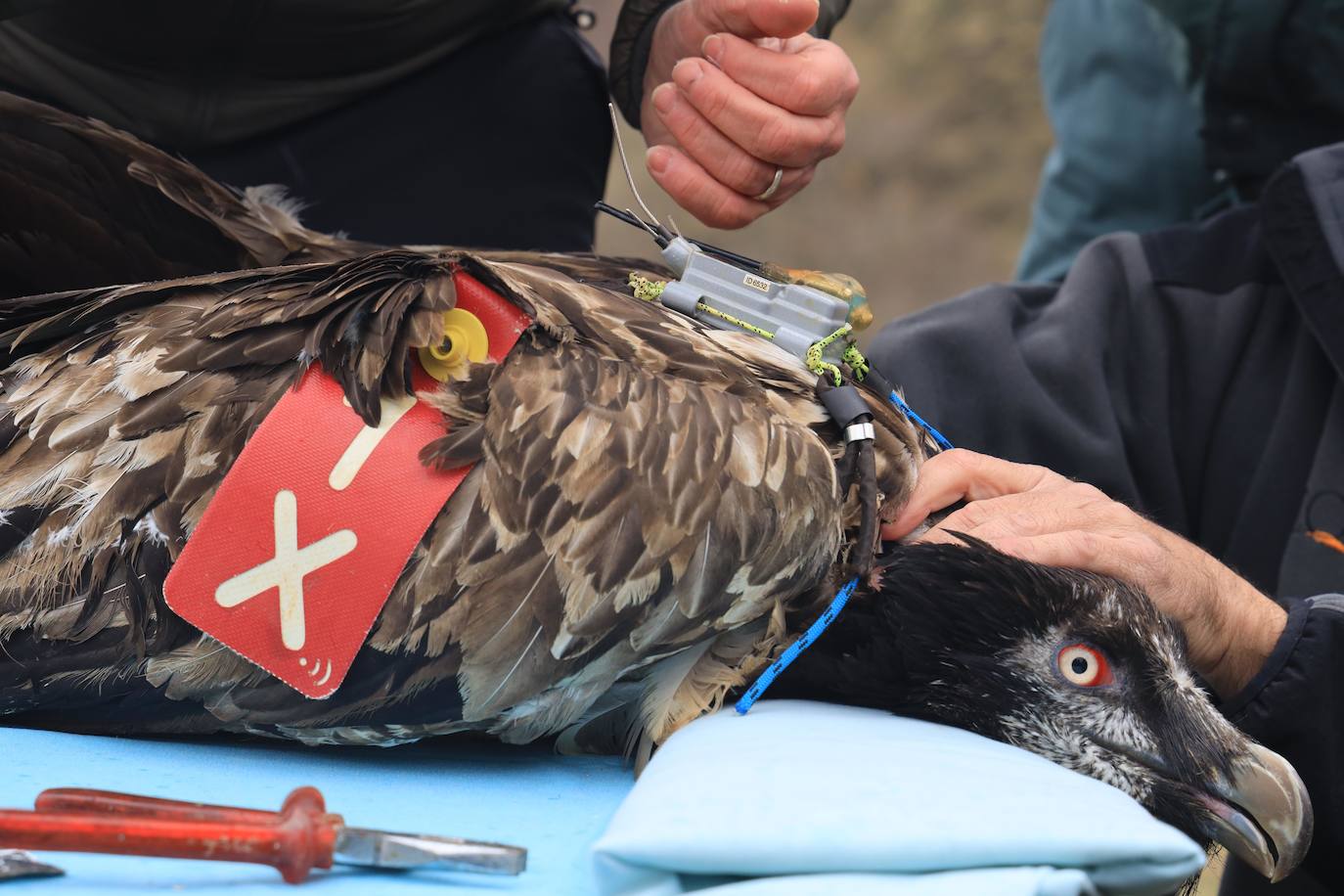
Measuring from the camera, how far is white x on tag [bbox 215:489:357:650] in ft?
5.03

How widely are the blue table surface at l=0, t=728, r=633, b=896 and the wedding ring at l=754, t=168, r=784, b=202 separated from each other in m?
1.03

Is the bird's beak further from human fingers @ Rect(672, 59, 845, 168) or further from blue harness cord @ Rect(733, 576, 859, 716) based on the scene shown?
human fingers @ Rect(672, 59, 845, 168)

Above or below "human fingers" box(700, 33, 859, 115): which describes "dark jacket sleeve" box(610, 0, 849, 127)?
above

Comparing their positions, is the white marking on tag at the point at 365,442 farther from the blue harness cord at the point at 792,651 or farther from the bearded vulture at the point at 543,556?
the blue harness cord at the point at 792,651

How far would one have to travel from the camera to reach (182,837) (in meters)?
1.17

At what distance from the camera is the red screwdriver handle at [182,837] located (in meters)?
1.17

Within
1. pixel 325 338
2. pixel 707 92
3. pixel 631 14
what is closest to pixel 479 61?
pixel 631 14

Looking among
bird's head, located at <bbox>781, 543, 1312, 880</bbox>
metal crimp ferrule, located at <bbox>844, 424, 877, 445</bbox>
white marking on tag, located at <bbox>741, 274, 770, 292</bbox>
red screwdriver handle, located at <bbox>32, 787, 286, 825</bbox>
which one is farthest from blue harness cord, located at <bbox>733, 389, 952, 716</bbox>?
red screwdriver handle, located at <bbox>32, 787, 286, 825</bbox>

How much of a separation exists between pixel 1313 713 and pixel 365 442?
5.56ft

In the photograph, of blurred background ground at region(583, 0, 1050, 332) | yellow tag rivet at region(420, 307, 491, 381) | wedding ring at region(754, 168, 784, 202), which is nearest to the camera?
yellow tag rivet at region(420, 307, 491, 381)

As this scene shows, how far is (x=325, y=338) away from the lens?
5.39 feet

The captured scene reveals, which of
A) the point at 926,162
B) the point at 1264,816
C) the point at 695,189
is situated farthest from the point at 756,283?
the point at 926,162

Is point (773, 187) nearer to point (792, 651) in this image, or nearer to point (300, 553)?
point (792, 651)

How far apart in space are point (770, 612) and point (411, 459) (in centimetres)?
55
